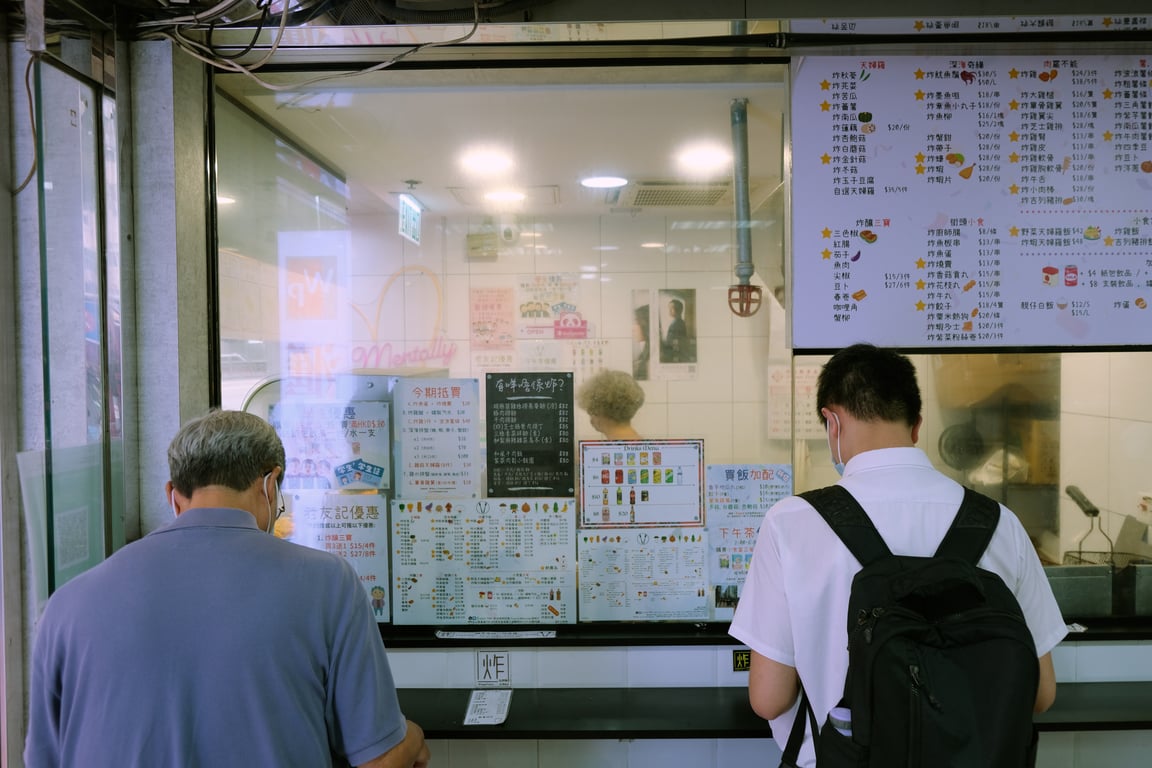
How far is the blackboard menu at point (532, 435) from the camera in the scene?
2072mm

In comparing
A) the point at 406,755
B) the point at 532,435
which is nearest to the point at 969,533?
the point at 406,755

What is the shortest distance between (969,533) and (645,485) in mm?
966

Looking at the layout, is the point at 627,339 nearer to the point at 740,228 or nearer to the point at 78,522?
the point at 740,228

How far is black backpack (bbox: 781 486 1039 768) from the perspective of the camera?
1.06 metres

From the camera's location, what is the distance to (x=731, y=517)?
6.75 ft

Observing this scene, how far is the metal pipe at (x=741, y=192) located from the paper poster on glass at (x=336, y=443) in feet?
3.81

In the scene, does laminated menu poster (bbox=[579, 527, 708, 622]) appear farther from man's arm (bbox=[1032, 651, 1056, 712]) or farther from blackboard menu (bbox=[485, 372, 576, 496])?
man's arm (bbox=[1032, 651, 1056, 712])

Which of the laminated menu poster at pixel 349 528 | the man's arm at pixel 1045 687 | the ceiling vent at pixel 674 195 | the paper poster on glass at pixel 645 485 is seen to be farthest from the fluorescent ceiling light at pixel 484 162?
the man's arm at pixel 1045 687

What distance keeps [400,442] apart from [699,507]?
0.93 metres

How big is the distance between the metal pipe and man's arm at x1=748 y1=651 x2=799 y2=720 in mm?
1117

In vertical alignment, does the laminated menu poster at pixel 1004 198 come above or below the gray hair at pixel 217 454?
above

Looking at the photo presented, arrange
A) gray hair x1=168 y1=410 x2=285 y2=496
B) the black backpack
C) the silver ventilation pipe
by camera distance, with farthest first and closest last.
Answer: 1. the silver ventilation pipe
2. gray hair x1=168 y1=410 x2=285 y2=496
3. the black backpack

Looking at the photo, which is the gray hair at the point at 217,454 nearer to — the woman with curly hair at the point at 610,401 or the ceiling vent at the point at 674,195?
the woman with curly hair at the point at 610,401

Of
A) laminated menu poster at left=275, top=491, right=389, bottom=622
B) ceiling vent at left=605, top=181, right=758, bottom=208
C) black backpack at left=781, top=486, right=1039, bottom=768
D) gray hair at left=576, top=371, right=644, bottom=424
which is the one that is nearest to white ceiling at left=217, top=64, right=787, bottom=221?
ceiling vent at left=605, top=181, right=758, bottom=208
